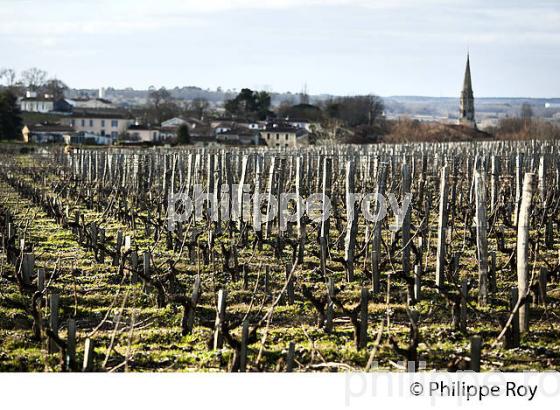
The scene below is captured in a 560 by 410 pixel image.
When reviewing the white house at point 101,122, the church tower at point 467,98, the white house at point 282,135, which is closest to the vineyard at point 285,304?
the church tower at point 467,98

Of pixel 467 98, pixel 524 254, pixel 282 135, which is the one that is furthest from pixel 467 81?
pixel 282 135

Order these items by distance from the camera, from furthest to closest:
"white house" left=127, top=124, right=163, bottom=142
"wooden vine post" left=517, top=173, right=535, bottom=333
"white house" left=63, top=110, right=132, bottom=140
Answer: "white house" left=63, top=110, right=132, bottom=140 < "white house" left=127, top=124, right=163, bottom=142 < "wooden vine post" left=517, top=173, right=535, bottom=333

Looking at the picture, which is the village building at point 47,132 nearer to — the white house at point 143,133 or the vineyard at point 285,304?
the white house at point 143,133

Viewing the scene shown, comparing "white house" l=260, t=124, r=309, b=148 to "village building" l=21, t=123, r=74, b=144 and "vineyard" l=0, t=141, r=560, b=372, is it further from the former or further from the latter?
"vineyard" l=0, t=141, r=560, b=372

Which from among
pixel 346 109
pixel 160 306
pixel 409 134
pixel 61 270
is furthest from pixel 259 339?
pixel 346 109

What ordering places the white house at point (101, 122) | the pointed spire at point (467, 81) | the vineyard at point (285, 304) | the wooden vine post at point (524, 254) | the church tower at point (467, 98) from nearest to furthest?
1. the vineyard at point (285, 304)
2. the wooden vine post at point (524, 254)
3. the pointed spire at point (467, 81)
4. the church tower at point (467, 98)
5. the white house at point (101, 122)

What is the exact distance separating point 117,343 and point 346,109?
53842 mm

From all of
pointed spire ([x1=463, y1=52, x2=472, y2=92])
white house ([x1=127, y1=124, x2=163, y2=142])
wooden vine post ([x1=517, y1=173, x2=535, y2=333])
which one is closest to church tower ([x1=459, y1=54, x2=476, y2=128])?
pointed spire ([x1=463, y1=52, x2=472, y2=92])

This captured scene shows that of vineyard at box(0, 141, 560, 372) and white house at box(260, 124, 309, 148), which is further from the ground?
white house at box(260, 124, 309, 148)

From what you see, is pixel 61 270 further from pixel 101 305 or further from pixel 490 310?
pixel 490 310

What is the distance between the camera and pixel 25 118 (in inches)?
2251

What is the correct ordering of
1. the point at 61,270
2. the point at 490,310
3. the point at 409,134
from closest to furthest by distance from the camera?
the point at 490,310 → the point at 61,270 → the point at 409,134

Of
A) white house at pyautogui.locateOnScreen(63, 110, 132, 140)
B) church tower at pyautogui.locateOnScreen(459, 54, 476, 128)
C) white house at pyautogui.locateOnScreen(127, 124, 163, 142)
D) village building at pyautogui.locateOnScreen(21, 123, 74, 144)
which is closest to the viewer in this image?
church tower at pyautogui.locateOnScreen(459, 54, 476, 128)

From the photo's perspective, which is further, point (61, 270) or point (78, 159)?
point (78, 159)
